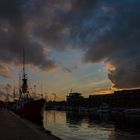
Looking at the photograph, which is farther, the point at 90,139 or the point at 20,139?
the point at 90,139

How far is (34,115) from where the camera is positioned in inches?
3211

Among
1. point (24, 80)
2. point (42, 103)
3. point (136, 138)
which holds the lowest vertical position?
point (136, 138)

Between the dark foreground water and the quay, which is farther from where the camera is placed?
the dark foreground water

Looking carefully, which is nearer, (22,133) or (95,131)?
(22,133)

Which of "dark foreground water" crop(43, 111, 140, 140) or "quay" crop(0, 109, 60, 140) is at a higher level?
"quay" crop(0, 109, 60, 140)

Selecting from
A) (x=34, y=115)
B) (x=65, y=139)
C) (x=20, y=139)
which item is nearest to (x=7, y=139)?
(x=20, y=139)

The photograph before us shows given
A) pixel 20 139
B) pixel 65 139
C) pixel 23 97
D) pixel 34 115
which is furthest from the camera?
pixel 23 97

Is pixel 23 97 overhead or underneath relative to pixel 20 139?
overhead

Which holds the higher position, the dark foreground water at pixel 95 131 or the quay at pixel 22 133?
the quay at pixel 22 133

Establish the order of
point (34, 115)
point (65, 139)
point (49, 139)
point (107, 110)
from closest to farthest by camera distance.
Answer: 1. point (49, 139)
2. point (65, 139)
3. point (34, 115)
4. point (107, 110)

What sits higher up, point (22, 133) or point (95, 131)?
point (22, 133)

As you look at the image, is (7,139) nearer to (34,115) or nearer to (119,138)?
(119,138)

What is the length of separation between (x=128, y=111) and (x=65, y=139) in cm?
12987

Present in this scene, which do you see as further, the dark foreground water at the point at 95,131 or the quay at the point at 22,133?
the dark foreground water at the point at 95,131
